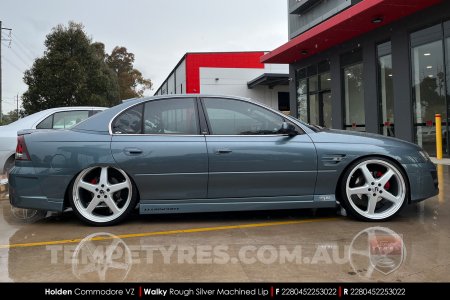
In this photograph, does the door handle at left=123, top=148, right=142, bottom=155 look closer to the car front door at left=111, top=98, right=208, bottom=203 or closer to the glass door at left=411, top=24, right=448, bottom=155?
the car front door at left=111, top=98, right=208, bottom=203

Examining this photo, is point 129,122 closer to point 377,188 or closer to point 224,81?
point 377,188

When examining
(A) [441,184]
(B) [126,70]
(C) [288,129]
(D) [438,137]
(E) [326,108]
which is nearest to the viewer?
(C) [288,129]

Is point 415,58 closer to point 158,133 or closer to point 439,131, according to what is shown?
point 439,131

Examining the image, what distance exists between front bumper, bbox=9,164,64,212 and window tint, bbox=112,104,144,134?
3.06 ft

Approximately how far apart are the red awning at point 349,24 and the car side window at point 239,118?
778 centimetres

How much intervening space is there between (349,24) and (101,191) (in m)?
10.8

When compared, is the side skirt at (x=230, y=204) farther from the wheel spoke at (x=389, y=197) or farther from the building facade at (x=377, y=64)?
the building facade at (x=377, y=64)

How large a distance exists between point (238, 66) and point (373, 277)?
31.3 metres

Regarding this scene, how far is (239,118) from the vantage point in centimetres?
462

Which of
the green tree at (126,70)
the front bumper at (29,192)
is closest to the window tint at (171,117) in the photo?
the front bumper at (29,192)

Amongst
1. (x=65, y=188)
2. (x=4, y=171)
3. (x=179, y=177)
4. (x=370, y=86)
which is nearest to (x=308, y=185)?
(x=179, y=177)

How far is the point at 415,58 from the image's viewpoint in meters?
11.8

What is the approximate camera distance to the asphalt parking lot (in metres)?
3.02
